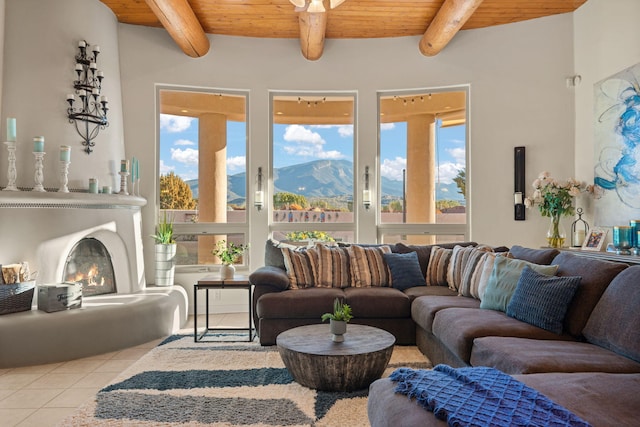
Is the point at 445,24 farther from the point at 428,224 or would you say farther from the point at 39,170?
the point at 39,170

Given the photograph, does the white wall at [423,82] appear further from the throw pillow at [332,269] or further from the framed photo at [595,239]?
the throw pillow at [332,269]

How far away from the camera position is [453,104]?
19.1 ft

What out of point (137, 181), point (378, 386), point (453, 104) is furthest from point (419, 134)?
point (378, 386)

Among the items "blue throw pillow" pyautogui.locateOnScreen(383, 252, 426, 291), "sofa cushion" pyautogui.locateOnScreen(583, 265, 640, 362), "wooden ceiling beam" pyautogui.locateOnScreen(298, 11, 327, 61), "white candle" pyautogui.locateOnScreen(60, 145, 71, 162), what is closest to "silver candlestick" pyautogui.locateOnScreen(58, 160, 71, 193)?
"white candle" pyautogui.locateOnScreen(60, 145, 71, 162)

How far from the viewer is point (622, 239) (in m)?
4.07

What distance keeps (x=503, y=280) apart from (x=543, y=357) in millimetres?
1123

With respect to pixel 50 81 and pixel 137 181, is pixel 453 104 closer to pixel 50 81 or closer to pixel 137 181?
pixel 137 181

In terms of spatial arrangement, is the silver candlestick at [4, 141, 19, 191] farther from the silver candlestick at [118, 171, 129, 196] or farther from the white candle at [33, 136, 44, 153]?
the silver candlestick at [118, 171, 129, 196]

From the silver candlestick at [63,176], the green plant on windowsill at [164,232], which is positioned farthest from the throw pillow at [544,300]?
the silver candlestick at [63,176]

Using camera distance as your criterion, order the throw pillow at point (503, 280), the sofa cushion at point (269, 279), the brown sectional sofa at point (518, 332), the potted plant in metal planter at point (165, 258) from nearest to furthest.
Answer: the brown sectional sofa at point (518, 332) → the throw pillow at point (503, 280) → the sofa cushion at point (269, 279) → the potted plant in metal planter at point (165, 258)

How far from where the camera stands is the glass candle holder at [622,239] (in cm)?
403

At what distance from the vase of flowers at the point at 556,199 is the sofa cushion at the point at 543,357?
2.65m

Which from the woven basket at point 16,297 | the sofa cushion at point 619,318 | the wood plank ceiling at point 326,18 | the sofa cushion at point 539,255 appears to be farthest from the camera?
the wood plank ceiling at point 326,18

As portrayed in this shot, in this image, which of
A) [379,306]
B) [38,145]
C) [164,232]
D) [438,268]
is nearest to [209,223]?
[164,232]
